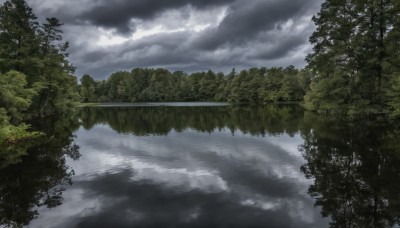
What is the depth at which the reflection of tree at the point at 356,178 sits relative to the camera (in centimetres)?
979

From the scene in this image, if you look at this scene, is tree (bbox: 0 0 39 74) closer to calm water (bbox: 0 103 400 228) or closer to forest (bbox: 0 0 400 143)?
forest (bbox: 0 0 400 143)

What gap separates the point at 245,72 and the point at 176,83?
42.0 meters

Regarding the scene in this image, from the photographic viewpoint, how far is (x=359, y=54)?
33094mm

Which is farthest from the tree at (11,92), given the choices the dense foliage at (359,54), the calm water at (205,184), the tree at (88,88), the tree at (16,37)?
the tree at (88,88)

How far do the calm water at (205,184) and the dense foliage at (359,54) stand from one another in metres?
9.98

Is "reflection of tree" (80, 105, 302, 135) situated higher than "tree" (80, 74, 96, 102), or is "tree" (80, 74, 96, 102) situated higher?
"tree" (80, 74, 96, 102)

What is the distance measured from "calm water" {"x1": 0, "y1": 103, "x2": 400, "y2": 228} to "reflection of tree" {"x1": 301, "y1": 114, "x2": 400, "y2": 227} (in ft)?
0.12

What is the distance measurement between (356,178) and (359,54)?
79.3 ft

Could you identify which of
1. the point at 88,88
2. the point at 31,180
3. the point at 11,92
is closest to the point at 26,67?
the point at 11,92

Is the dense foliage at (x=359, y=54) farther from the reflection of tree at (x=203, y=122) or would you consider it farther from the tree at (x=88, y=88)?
the tree at (x=88, y=88)

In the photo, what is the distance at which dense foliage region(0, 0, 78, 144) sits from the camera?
2631 centimetres

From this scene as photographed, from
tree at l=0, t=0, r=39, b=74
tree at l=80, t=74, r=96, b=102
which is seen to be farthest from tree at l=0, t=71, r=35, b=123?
tree at l=80, t=74, r=96, b=102

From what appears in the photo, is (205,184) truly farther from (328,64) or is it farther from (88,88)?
(88,88)

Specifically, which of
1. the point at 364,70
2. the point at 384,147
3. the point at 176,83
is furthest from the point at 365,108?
the point at 176,83
